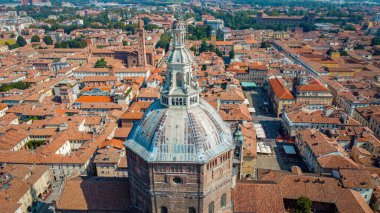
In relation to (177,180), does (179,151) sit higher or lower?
higher

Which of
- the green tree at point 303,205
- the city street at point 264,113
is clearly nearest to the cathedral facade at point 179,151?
the green tree at point 303,205

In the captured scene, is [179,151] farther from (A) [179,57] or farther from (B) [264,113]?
(B) [264,113]

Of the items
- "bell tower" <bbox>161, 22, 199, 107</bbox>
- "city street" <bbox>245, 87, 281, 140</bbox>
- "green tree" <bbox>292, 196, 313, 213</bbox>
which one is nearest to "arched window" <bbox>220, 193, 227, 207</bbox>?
"bell tower" <bbox>161, 22, 199, 107</bbox>

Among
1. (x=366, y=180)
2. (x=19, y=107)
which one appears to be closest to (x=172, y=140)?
(x=366, y=180)

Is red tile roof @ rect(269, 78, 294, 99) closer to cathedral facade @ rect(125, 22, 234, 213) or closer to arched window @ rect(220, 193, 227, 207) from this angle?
arched window @ rect(220, 193, 227, 207)

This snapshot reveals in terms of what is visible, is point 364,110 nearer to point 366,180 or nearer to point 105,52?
point 366,180

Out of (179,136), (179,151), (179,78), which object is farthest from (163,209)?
(179,78)
